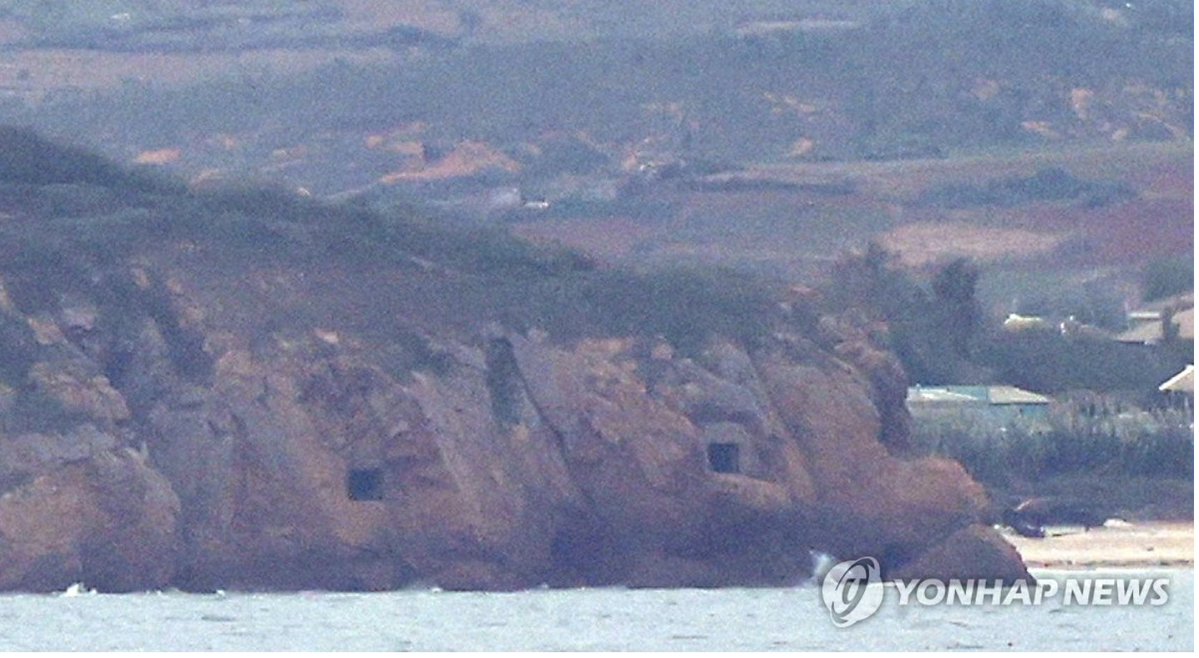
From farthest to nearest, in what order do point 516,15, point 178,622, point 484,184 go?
point 516,15, point 484,184, point 178,622

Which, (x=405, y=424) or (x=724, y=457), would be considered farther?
(x=724, y=457)

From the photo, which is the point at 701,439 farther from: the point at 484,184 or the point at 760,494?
the point at 484,184

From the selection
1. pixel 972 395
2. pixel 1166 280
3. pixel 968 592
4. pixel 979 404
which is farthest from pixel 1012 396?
pixel 968 592

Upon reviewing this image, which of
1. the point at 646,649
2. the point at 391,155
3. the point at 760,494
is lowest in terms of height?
the point at 391,155

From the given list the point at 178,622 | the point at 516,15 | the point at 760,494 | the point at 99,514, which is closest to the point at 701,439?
the point at 760,494

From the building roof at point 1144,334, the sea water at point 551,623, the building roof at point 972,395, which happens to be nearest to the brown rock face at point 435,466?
the sea water at point 551,623

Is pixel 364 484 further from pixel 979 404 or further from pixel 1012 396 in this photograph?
pixel 1012 396

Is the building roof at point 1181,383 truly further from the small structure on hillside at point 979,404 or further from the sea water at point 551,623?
the sea water at point 551,623
